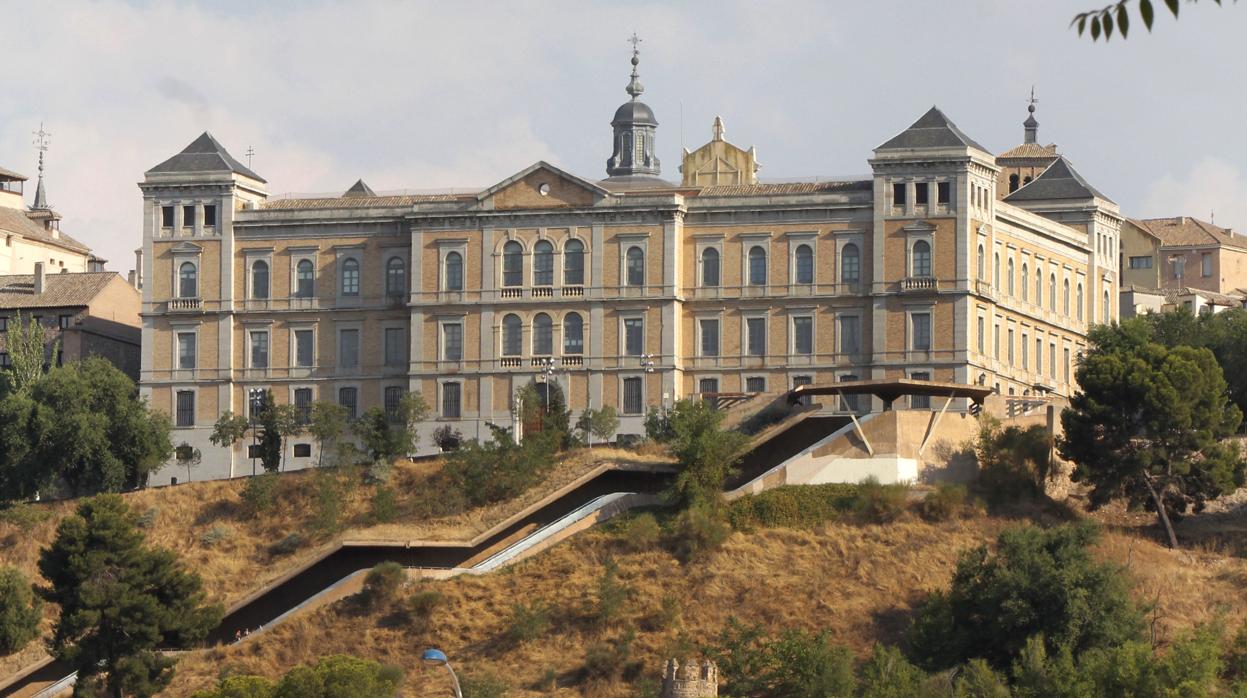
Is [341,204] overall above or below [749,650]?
above

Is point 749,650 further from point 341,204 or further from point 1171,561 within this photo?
point 341,204

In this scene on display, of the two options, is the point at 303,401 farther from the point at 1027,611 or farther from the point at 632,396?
the point at 1027,611

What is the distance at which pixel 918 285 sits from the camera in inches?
4070

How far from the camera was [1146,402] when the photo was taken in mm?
81875

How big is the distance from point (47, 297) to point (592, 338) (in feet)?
91.6

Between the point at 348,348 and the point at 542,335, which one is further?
the point at 348,348

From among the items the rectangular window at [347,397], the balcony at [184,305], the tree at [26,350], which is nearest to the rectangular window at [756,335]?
the rectangular window at [347,397]

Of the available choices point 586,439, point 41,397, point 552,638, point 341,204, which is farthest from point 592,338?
point 552,638

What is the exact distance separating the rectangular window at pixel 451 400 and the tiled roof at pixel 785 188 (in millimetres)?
13161

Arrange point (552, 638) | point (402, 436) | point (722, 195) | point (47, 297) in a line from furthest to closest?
1. point (47, 297)
2. point (722, 195)
3. point (402, 436)
4. point (552, 638)

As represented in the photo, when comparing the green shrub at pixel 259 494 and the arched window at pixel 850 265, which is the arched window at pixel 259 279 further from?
the arched window at pixel 850 265

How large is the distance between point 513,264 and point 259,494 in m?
18.3

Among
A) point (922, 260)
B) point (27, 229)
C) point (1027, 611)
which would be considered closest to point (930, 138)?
point (922, 260)

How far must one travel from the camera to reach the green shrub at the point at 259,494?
93.5m
